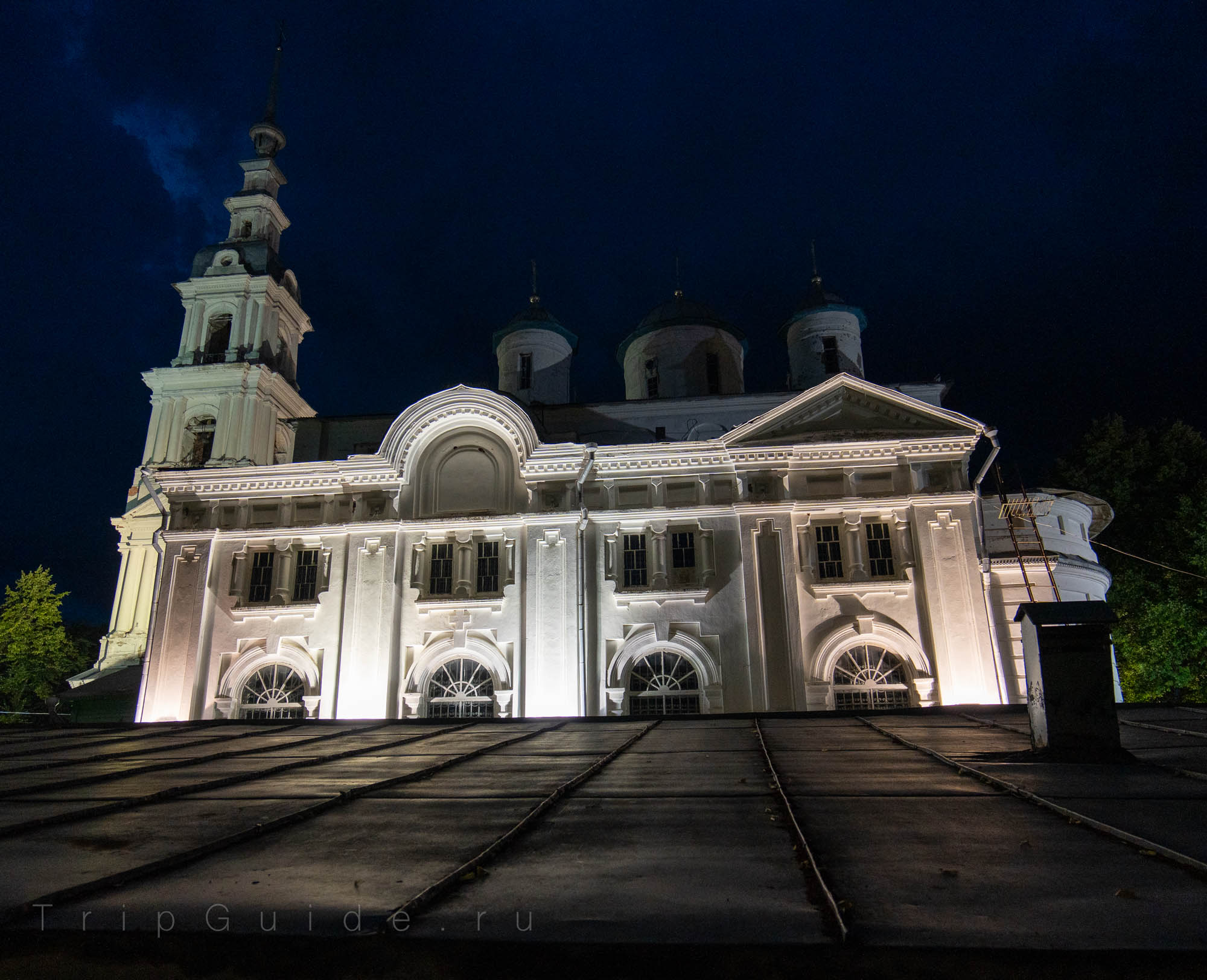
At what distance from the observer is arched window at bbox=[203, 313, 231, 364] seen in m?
38.9

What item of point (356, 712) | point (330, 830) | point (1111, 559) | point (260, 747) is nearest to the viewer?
point (330, 830)

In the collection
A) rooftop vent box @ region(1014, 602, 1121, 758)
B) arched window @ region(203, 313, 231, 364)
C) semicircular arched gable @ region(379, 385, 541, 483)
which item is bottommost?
rooftop vent box @ region(1014, 602, 1121, 758)

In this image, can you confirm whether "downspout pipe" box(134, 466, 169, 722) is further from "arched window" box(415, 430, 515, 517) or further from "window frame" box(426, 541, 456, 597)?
"window frame" box(426, 541, 456, 597)

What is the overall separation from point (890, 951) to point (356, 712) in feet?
71.1

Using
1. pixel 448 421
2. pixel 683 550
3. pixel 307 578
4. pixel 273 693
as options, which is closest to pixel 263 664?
pixel 273 693

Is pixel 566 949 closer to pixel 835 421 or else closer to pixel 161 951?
pixel 161 951

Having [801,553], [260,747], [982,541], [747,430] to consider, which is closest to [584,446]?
[747,430]

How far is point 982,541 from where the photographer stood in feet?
75.0

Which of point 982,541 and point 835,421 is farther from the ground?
point 835,421

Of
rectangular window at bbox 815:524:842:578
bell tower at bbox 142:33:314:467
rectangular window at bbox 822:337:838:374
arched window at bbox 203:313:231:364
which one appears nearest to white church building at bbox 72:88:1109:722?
rectangular window at bbox 815:524:842:578

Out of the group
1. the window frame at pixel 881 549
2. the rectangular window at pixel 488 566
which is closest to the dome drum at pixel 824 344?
the window frame at pixel 881 549

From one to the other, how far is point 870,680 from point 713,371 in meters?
15.8

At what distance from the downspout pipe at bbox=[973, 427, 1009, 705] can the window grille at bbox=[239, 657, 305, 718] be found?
18.5m

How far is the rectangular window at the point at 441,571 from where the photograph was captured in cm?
2403
